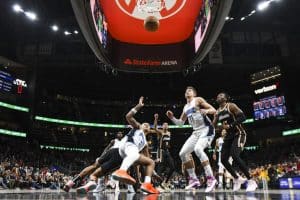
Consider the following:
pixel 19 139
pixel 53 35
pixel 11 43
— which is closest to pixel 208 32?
pixel 53 35

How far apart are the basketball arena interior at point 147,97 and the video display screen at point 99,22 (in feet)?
0.12

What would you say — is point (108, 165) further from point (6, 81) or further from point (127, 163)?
point (6, 81)

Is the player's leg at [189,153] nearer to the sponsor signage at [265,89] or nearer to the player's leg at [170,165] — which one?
the player's leg at [170,165]

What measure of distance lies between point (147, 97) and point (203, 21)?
26.4m

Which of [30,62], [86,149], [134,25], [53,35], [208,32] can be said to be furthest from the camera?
[86,149]

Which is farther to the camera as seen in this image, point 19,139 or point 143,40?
point 19,139

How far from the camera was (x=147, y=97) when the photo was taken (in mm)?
36250

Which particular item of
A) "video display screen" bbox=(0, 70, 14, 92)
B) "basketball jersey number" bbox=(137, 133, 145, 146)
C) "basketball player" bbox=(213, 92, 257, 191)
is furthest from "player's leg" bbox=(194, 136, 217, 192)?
"video display screen" bbox=(0, 70, 14, 92)

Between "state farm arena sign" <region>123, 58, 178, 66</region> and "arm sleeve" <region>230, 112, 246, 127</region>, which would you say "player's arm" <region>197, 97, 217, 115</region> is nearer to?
"arm sleeve" <region>230, 112, 246, 127</region>

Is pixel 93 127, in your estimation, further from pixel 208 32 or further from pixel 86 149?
pixel 208 32

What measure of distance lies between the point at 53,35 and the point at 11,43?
370 centimetres

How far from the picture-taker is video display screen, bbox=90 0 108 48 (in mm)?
8919

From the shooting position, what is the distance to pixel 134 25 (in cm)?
1161

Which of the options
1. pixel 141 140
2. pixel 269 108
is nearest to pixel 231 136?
pixel 141 140
